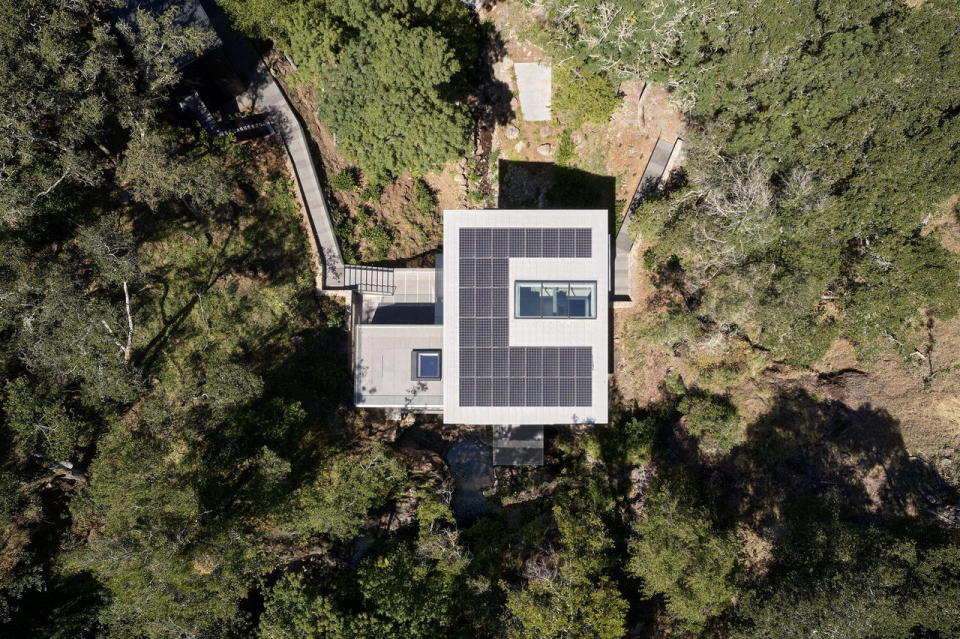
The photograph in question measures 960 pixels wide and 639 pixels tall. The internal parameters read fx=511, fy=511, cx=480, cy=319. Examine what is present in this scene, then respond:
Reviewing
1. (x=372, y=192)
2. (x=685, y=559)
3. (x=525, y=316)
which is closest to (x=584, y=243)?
(x=525, y=316)

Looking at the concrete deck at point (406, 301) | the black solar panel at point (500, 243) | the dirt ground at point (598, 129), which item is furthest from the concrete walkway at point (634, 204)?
the concrete deck at point (406, 301)

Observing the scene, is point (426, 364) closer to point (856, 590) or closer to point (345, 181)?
point (345, 181)

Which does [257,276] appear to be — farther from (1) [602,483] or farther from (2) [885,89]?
(2) [885,89]

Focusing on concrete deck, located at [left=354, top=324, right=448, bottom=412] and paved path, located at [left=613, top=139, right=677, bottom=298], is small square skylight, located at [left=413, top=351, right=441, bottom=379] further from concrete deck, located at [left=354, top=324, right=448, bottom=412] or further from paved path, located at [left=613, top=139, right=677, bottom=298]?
paved path, located at [left=613, top=139, right=677, bottom=298]

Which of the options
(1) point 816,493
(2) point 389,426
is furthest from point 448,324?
(1) point 816,493

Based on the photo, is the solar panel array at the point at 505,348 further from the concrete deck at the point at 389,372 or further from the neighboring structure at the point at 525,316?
the concrete deck at the point at 389,372

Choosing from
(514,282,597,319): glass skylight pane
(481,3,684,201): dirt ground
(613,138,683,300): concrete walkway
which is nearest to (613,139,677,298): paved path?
(613,138,683,300): concrete walkway

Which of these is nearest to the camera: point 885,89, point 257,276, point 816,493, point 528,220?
point 885,89
